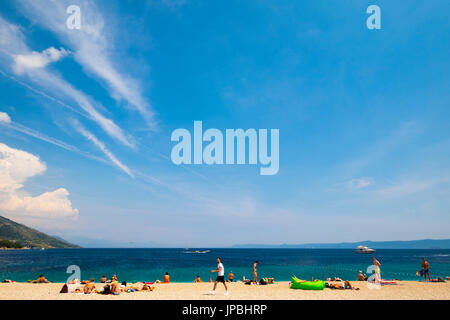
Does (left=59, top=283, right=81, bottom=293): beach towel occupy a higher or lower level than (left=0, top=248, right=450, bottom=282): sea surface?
higher

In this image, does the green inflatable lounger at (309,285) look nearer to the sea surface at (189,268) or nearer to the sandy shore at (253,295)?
the sandy shore at (253,295)

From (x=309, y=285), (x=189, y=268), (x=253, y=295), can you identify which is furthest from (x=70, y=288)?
(x=189, y=268)

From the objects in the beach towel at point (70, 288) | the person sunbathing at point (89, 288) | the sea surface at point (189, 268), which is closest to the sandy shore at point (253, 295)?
the beach towel at point (70, 288)

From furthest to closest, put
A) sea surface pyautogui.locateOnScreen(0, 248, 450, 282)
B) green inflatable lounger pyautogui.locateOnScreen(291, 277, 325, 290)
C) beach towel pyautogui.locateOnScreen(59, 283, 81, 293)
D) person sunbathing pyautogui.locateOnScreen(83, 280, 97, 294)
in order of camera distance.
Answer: sea surface pyautogui.locateOnScreen(0, 248, 450, 282)
green inflatable lounger pyautogui.locateOnScreen(291, 277, 325, 290)
beach towel pyautogui.locateOnScreen(59, 283, 81, 293)
person sunbathing pyautogui.locateOnScreen(83, 280, 97, 294)

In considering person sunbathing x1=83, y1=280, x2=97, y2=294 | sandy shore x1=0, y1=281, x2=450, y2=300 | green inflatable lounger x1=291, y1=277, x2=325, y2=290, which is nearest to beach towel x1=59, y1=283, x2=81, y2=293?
sandy shore x1=0, y1=281, x2=450, y2=300

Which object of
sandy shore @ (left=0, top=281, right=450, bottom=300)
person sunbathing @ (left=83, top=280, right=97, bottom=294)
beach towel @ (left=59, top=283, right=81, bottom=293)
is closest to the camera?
sandy shore @ (left=0, top=281, right=450, bottom=300)

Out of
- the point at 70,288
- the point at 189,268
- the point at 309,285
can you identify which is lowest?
the point at 189,268

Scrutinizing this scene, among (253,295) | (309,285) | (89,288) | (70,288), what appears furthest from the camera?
(309,285)

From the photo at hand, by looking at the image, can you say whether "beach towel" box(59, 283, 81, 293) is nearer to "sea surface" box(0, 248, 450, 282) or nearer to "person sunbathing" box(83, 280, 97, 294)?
"person sunbathing" box(83, 280, 97, 294)

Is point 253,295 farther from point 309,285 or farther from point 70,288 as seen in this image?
point 70,288
